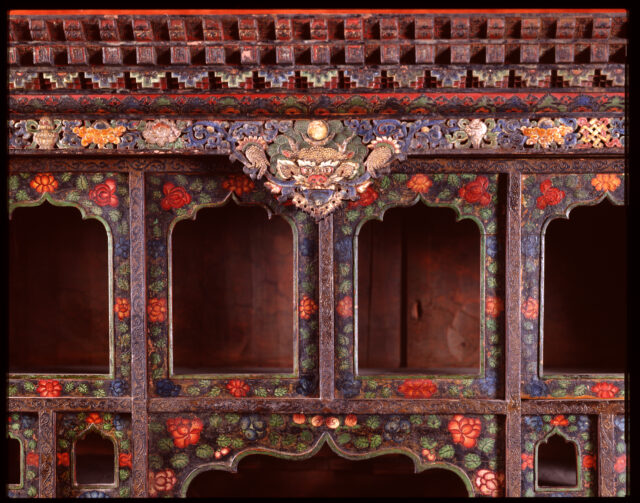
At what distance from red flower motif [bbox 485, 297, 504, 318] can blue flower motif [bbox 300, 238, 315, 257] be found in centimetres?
127

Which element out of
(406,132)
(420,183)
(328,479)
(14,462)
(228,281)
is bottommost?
(328,479)

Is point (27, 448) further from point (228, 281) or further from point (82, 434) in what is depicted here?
point (228, 281)

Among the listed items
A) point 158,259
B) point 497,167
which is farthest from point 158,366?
point 497,167

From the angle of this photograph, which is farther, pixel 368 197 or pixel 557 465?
pixel 557 465

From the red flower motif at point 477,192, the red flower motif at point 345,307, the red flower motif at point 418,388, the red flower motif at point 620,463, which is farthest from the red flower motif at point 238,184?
the red flower motif at point 620,463

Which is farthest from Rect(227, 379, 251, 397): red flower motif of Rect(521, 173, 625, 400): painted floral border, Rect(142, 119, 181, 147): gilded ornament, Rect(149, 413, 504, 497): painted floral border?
Rect(521, 173, 625, 400): painted floral border

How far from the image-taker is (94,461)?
14.4 feet

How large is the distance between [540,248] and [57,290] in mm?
4074

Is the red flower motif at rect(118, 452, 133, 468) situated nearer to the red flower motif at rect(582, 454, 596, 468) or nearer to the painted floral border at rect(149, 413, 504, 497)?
the painted floral border at rect(149, 413, 504, 497)

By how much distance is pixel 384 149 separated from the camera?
343 centimetres

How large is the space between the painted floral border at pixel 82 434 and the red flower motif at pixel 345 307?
64.2 inches

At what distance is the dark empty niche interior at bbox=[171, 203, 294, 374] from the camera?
4.84 m

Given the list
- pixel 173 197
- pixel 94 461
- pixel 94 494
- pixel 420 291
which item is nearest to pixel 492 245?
pixel 420 291

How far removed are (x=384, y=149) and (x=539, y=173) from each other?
110cm
